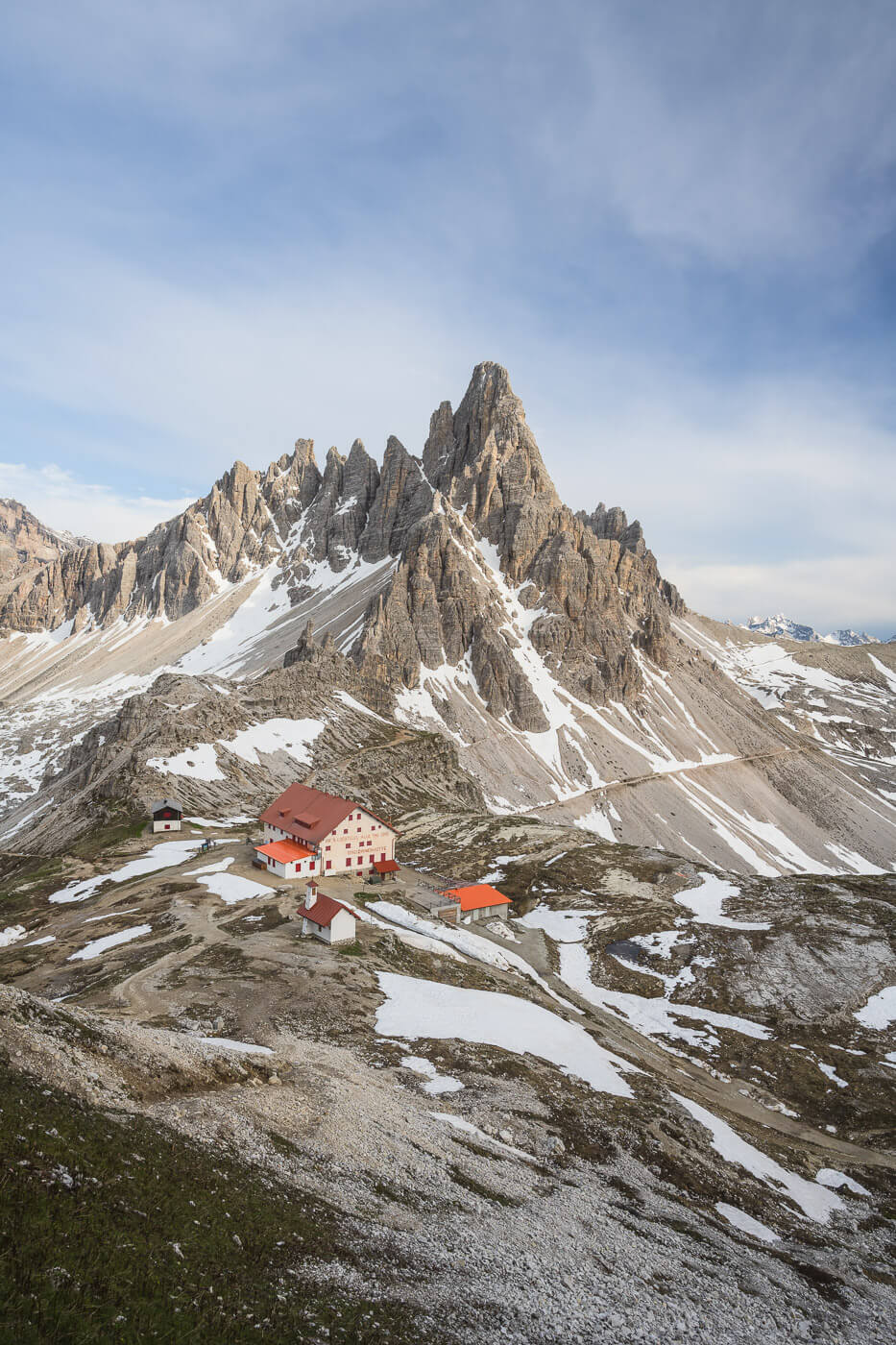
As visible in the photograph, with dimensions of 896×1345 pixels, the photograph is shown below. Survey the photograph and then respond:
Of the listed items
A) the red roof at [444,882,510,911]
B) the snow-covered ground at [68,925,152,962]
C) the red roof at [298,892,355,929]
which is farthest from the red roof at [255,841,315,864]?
the snow-covered ground at [68,925,152,962]

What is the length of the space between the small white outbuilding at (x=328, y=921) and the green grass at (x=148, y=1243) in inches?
1239

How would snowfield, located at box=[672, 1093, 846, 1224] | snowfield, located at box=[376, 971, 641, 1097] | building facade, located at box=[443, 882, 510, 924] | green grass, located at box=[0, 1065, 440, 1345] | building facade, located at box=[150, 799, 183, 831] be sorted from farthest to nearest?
building facade, located at box=[150, 799, 183, 831], building facade, located at box=[443, 882, 510, 924], snowfield, located at box=[376, 971, 641, 1097], snowfield, located at box=[672, 1093, 846, 1224], green grass, located at box=[0, 1065, 440, 1345]

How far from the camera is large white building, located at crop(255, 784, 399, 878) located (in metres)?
68.4

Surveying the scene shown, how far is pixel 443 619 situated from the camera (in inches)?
7579

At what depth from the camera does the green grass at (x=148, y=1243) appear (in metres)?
10.6

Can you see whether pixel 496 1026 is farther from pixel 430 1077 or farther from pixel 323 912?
pixel 323 912

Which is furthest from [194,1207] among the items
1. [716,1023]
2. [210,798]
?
[210,798]

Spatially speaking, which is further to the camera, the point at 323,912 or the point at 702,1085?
the point at 323,912

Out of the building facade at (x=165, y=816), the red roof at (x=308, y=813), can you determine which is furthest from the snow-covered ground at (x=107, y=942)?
the building facade at (x=165, y=816)

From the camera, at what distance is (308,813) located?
72.5m

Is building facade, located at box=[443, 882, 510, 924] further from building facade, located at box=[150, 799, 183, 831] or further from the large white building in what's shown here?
building facade, located at box=[150, 799, 183, 831]

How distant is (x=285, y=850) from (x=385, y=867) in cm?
1111

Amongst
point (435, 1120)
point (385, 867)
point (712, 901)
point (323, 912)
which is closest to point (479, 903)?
point (385, 867)

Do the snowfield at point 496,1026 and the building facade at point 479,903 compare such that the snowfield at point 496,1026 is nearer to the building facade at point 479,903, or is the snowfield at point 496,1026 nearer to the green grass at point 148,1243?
the green grass at point 148,1243
